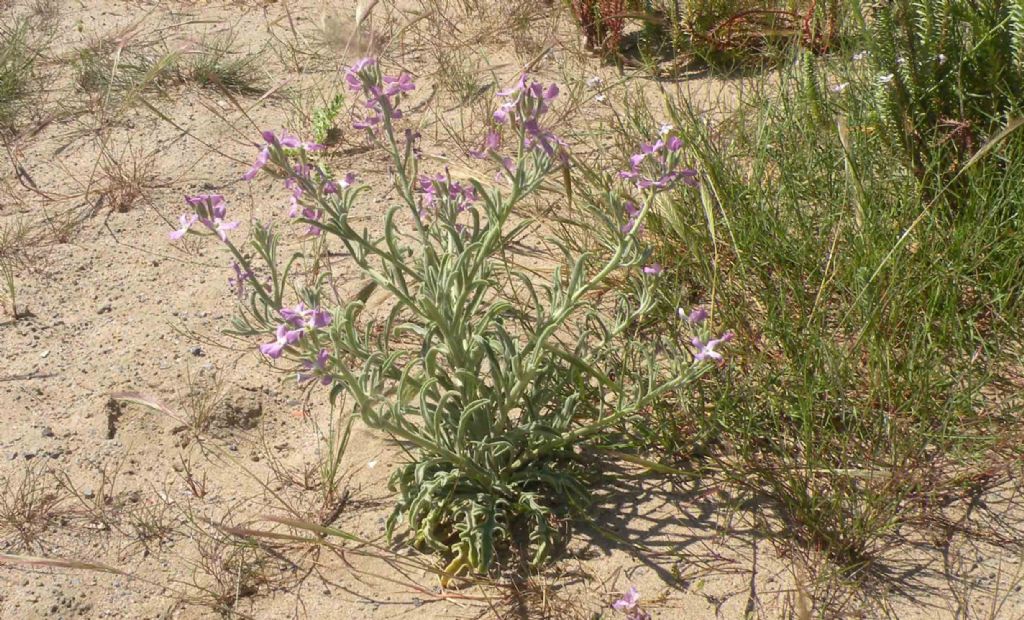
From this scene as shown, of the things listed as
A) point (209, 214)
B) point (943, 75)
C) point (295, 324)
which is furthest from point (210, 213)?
point (943, 75)

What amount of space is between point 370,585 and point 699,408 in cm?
83

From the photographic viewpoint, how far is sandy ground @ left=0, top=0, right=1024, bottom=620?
204cm

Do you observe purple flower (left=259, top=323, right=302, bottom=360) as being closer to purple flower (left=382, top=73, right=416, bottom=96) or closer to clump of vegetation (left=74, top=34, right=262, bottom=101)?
purple flower (left=382, top=73, right=416, bottom=96)

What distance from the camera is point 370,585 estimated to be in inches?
83.9

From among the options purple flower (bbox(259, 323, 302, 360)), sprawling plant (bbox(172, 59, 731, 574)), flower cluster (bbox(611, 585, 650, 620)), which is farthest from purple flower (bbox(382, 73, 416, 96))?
flower cluster (bbox(611, 585, 650, 620))

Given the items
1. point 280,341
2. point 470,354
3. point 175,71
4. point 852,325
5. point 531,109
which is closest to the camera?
point 280,341

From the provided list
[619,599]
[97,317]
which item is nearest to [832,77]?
[619,599]

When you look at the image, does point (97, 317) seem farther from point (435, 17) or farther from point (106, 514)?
point (435, 17)

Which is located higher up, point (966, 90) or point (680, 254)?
point (966, 90)

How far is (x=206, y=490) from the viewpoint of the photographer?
7.86 ft

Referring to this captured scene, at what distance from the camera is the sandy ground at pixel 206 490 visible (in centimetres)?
204

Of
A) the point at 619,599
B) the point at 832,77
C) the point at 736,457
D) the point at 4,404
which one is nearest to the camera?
the point at 619,599

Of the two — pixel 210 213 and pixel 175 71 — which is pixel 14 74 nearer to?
pixel 175 71

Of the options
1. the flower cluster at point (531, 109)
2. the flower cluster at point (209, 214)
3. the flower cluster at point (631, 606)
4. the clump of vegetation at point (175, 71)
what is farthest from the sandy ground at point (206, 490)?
the flower cluster at point (531, 109)
